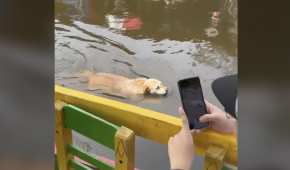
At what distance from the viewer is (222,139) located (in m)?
0.49

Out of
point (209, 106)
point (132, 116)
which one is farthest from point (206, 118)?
point (132, 116)

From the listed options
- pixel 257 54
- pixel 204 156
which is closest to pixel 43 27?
pixel 257 54

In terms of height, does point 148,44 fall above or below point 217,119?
above

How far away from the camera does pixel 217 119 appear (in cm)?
51

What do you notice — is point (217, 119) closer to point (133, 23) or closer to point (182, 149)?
point (182, 149)

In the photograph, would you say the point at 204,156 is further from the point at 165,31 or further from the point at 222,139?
the point at 165,31

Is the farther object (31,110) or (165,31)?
(165,31)

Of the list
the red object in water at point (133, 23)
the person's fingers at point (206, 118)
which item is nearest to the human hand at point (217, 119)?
the person's fingers at point (206, 118)

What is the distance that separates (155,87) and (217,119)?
106 mm

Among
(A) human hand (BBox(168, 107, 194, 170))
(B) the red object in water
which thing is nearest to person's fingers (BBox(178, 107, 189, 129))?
(A) human hand (BBox(168, 107, 194, 170))

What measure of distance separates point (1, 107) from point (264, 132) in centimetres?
25

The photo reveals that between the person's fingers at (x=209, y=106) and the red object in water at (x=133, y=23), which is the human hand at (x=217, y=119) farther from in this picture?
the red object in water at (x=133, y=23)

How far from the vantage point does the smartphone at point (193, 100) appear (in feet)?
1.67

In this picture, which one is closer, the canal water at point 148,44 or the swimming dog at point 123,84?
the canal water at point 148,44
